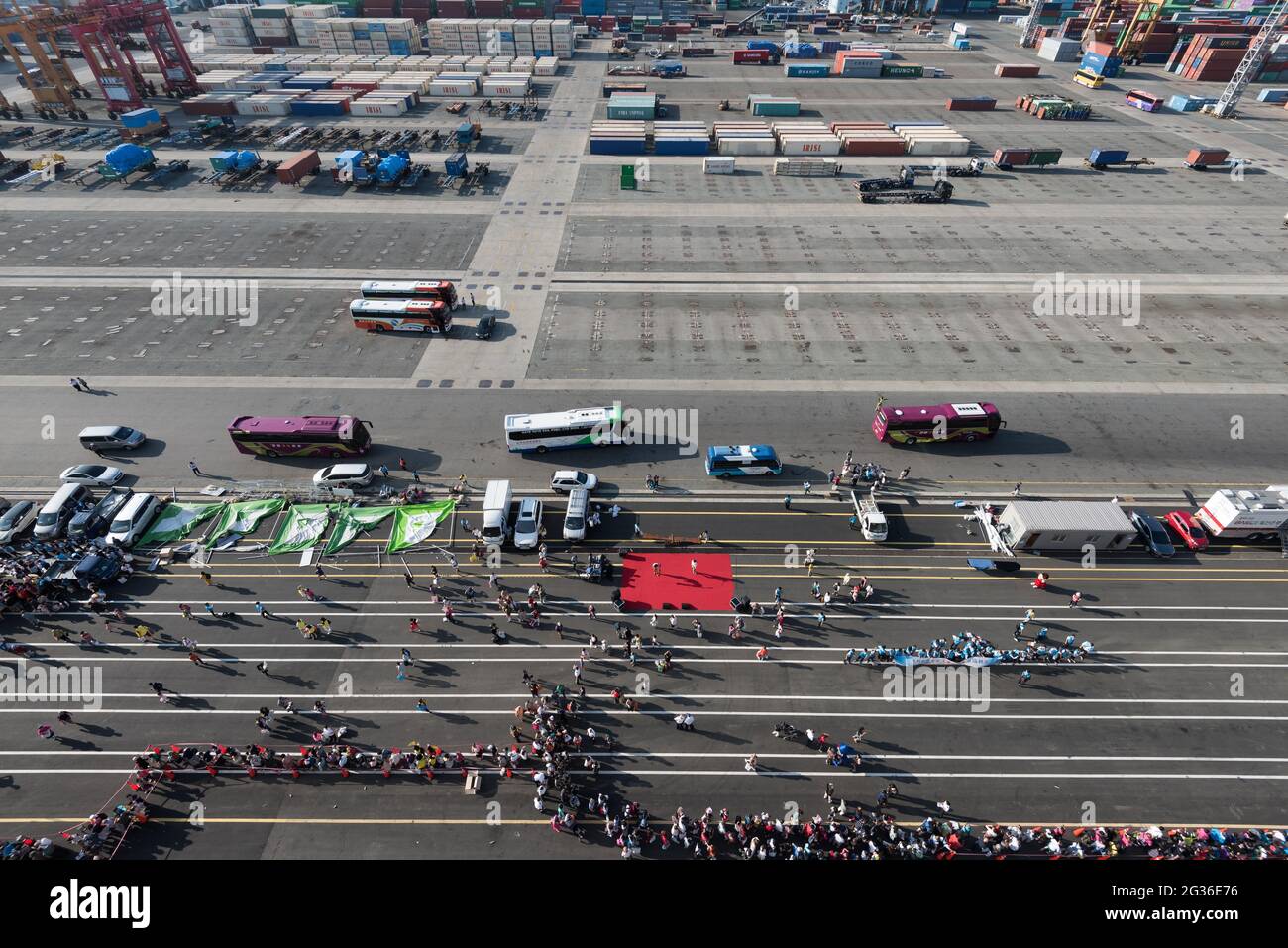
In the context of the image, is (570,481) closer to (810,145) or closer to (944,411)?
(944,411)

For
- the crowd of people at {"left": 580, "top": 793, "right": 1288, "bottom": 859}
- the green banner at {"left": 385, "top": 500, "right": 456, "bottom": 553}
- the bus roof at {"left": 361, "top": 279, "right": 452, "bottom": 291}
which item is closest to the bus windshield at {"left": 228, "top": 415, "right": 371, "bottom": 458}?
the green banner at {"left": 385, "top": 500, "right": 456, "bottom": 553}

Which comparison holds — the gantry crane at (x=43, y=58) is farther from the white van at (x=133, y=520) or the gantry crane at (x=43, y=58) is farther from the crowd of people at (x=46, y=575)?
the crowd of people at (x=46, y=575)

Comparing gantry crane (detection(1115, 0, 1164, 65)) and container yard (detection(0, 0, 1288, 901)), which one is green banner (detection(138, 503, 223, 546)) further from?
gantry crane (detection(1115, 0, 1164, 65))

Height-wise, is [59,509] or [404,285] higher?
Result: [404,285]

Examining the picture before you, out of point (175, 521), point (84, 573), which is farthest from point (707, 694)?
point (84, 573)
